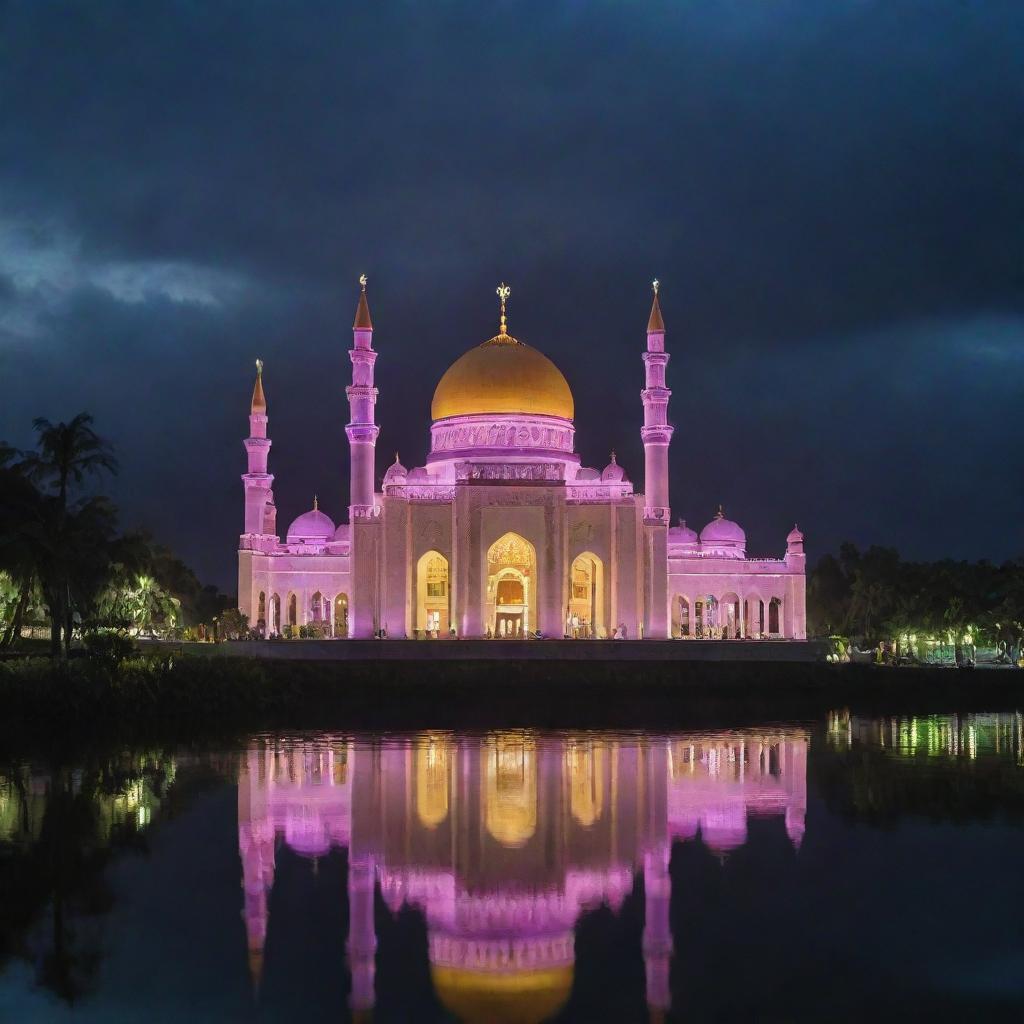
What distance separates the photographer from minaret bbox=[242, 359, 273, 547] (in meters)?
42.7

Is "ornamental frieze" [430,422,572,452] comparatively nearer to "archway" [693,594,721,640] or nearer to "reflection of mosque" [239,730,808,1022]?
"archway" [693,594,721,640]

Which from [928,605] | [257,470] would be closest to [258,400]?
[257,470]

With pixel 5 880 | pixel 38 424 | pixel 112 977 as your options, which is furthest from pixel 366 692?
pixel 112 977

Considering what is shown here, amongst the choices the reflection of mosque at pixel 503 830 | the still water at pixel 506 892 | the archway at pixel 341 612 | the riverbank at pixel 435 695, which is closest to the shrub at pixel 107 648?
the riverbank at pixel 435 695

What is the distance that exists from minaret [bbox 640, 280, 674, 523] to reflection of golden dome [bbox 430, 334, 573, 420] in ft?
9.02

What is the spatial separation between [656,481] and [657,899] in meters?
30.9

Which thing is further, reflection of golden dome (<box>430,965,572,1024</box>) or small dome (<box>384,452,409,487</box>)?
small dome (<box>384,452,409,487</box>)

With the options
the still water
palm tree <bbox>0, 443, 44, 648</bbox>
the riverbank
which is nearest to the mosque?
the riverbank

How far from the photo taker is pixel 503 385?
1633 inches

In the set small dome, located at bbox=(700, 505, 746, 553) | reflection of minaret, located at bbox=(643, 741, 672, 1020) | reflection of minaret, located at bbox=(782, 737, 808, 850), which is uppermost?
small dome, located at bbox=(700, 505, 746, 553)

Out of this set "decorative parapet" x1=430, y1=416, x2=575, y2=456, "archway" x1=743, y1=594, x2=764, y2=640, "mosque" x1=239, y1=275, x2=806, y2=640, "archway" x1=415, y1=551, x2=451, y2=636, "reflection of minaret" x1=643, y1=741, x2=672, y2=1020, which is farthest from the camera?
"archway" x1=743, y1=594, x2=764, y2=640

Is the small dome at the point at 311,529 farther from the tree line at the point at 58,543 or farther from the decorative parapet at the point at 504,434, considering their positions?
the tree line at the point at 58,543

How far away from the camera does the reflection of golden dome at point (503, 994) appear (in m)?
7.30

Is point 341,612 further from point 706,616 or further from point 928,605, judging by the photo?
point 928,605
